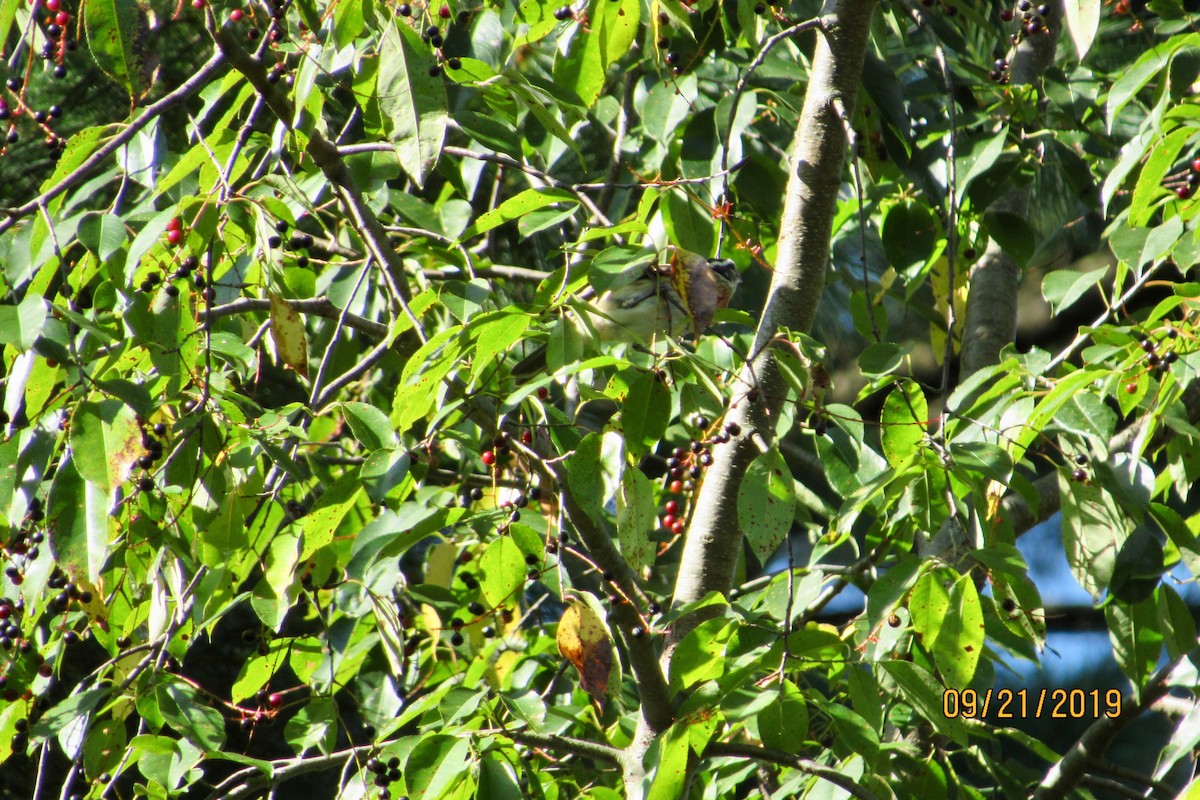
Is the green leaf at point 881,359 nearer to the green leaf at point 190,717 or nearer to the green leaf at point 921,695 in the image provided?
the green leaf at point 921,695

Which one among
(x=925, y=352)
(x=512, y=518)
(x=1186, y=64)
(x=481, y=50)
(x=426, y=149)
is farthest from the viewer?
(x=925, y=352)

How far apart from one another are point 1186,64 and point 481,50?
1.42 metres

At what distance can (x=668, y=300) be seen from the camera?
215 centimetres

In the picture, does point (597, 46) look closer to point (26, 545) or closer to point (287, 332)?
point (287, 332)

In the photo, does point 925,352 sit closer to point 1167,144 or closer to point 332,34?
point 1167,144

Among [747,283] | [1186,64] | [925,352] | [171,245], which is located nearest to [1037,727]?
[925,352]

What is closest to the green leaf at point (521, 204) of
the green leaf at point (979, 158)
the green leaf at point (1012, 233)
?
the green leaf at point (979, 158)

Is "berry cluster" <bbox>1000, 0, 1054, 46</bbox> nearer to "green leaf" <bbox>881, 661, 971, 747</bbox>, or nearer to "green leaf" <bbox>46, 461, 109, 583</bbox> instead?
"green leaf" <bbox>881, 661, 971, 747</bbox>

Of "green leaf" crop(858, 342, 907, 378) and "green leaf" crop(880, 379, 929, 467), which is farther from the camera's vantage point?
"green leaf" crop(880, 379, 929, 467)

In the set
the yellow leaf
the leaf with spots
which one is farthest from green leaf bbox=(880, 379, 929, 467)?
the yellow leaf

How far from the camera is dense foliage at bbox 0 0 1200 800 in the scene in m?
1.56

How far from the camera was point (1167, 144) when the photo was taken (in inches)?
71.9

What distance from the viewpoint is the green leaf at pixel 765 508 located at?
5.44ft

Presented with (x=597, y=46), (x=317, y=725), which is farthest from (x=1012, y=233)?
(x=317, y=725)
